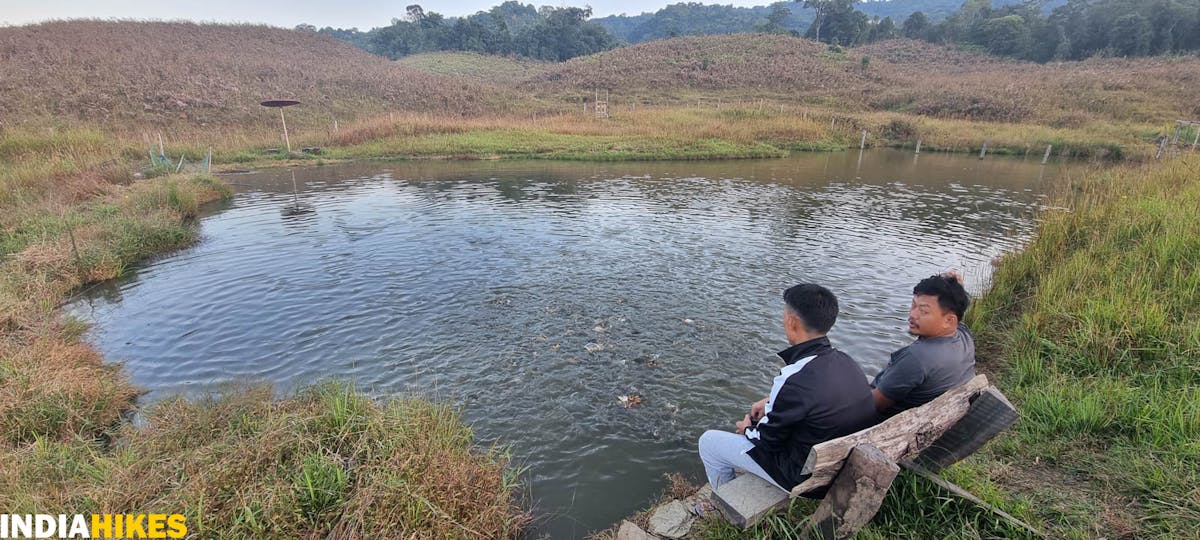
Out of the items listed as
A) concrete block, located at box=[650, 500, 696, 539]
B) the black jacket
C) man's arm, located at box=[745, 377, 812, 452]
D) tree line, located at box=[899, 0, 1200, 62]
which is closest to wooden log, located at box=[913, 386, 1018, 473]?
the black jacket

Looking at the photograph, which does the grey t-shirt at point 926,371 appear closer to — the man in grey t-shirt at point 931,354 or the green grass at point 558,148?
the man in grey t-shirt at point 931,354

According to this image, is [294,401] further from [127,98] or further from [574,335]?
[127,98]

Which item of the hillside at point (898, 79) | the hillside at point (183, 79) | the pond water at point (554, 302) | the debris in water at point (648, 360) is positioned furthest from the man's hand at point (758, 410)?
the hillside at point (898, 79)

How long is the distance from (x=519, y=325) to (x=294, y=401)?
3.79 metres

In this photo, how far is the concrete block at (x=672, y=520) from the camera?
159 inches

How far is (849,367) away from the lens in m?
3.34

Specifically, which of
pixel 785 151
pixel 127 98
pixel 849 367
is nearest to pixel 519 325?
pixel 849 367

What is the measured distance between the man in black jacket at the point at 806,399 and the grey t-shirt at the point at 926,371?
0.79 m

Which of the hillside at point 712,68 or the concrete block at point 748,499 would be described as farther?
the hillside at point 712,68

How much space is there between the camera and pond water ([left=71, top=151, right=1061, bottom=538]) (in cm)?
607

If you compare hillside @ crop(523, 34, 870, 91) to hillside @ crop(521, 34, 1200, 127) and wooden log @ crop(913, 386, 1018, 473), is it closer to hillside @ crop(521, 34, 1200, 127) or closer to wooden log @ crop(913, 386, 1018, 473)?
hillside @ crop(521, 34, 1200, 127)

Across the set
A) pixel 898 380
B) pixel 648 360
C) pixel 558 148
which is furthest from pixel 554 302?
pixel 558 148

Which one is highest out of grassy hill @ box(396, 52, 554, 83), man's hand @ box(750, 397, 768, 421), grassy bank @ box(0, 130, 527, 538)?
grassy hill @ box(396, 52, 554, 83)

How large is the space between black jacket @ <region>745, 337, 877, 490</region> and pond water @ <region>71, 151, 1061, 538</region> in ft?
6.56
